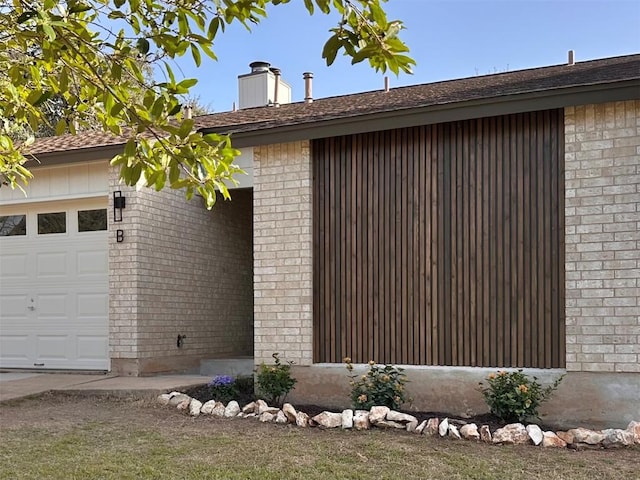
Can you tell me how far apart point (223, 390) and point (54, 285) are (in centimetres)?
389

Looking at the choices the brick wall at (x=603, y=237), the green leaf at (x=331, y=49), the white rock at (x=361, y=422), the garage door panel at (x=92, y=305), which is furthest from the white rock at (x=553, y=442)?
the garage door panel at (x=92, y=305)

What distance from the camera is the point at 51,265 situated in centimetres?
1045

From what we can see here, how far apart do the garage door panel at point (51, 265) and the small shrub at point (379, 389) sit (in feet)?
17.3

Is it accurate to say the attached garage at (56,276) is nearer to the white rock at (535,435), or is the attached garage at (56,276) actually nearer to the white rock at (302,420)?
the white rock at (302,420)

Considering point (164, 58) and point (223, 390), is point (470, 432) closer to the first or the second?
point (223, 390)

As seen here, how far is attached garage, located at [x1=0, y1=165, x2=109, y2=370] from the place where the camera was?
9.98m

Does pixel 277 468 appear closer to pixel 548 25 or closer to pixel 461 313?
pixel 461 313

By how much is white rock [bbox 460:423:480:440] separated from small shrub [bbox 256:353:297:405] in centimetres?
215

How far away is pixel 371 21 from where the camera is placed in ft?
10.1

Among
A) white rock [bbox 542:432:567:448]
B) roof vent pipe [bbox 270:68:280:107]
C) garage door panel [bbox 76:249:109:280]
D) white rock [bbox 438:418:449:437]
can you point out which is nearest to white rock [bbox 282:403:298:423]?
white rock [bbox 438:418:449:437]

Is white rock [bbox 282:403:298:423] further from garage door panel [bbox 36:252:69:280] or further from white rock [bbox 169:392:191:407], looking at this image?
garage door panel [bbox 36:252:69:280]

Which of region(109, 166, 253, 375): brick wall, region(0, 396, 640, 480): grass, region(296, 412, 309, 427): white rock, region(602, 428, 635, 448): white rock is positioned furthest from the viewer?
region(109, 166, 253, 375): brick wall

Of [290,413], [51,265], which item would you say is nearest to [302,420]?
[290,413]

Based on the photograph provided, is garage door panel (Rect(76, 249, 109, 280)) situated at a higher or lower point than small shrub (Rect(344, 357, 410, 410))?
higher
